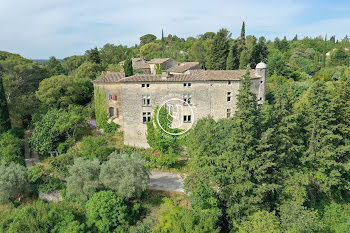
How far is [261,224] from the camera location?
687 inches

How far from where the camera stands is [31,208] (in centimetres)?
2086

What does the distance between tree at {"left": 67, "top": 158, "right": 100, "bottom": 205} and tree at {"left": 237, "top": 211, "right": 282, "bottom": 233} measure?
13.3m

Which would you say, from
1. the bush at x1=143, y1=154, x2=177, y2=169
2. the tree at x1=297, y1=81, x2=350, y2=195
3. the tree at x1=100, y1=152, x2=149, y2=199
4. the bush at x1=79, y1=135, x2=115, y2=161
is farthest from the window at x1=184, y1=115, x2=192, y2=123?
the tree at x1=297, y1=81, x2=350, y2=195

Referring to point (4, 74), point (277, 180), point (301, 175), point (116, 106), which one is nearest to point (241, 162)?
point (277, 180)

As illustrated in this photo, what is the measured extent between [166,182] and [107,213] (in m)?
7.91

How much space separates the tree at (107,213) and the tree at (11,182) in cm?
795

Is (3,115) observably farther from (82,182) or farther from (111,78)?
(82,182)

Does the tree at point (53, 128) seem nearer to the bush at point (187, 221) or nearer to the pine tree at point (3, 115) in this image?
the pine tree at point (3, 115)

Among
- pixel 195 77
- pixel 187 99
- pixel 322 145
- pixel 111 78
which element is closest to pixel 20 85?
Answer: pixel 111 78

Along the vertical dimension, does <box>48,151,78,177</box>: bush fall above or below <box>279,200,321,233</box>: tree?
above

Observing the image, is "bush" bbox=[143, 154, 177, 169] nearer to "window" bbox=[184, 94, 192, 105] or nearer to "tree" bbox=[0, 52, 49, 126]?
"window" bbox=[184, 94, 192, 105]

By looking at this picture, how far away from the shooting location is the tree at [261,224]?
17.2 metres

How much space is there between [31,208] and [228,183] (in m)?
17.3

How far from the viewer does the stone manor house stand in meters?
30.5
